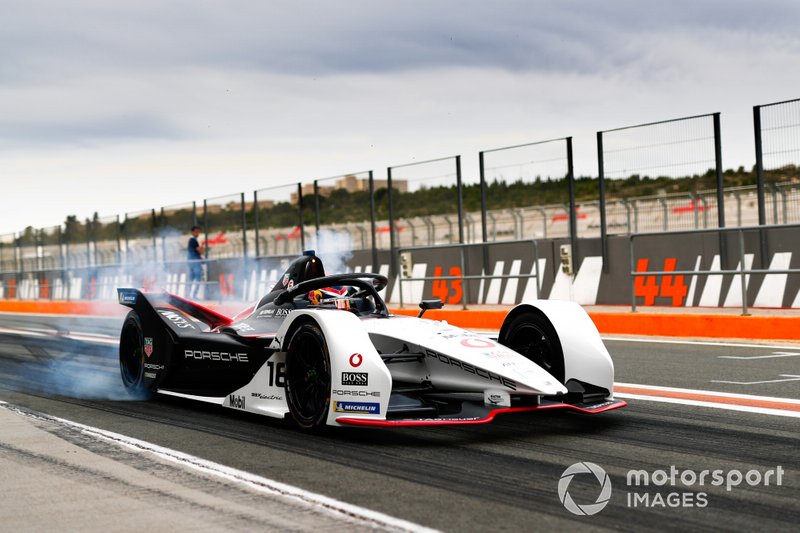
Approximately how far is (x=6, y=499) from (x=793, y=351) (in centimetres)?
952

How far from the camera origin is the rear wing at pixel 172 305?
9.80m

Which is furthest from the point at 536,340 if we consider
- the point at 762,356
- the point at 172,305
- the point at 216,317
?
the point at 762,356

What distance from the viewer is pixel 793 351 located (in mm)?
12203

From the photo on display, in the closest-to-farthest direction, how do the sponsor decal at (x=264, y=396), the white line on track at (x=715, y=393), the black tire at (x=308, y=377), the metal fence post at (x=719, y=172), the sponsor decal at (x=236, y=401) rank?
1. the black tire at (x=308, y=377)
2. the sponsor decal at (x=264, y=396)
3. the sponsor decal at (x=236, y=401)
4. the white line on track at (x=715, y=393)
5. the metal fence post at (x=719, y=172)

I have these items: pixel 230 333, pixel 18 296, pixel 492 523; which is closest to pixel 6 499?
pixel 492 523

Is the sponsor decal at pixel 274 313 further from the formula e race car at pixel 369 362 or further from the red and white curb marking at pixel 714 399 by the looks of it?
the red and white curb marking at pixel 714 399

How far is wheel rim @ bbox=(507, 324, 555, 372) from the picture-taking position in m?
7.95

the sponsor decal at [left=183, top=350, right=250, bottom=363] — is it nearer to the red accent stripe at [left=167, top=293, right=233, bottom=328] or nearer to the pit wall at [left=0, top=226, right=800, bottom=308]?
the red accent stripe at [left=167, top=293, right=233, bottom=328]

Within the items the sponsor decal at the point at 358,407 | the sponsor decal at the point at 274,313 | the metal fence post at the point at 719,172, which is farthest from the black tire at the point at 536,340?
the metal fence post at the point at 719,172

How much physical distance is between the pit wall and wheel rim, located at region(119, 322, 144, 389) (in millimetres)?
7983

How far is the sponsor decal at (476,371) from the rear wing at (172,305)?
301 centimetres

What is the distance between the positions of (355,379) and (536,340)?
1.90 meters

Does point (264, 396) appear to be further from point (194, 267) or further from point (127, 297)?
point (194, 267)

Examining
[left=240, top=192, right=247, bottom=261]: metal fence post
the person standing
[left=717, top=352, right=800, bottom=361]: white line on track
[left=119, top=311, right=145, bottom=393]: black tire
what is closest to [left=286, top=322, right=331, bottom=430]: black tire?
[left=119, top=311, right=145, bottom=393]: black tire
